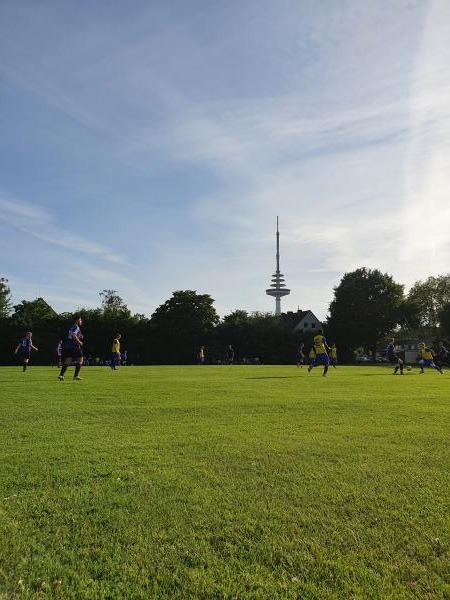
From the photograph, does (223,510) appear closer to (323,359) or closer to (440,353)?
(323,359)

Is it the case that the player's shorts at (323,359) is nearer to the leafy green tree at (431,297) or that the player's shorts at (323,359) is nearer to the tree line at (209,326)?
the tree line at (209,326)

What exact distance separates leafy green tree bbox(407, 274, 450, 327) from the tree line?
1405 centimetres

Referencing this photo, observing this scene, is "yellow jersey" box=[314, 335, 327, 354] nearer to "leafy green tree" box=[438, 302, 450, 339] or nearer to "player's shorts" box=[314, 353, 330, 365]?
"player's shorts" box=[314, 353, 330, 365]

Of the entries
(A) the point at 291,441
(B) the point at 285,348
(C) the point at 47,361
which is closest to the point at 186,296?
(B) the point at 285,348

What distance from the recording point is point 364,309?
77375mm

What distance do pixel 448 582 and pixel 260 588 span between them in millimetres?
1214

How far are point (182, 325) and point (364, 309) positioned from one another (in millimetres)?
28318

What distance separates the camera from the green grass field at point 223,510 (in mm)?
3344

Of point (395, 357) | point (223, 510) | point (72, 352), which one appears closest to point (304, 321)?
point (395, 357)

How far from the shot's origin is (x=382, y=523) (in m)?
4.18

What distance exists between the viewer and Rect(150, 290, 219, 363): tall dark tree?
63969 mm

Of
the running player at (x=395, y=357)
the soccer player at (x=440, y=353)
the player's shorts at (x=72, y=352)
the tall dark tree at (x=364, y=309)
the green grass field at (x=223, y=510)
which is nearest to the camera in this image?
the green grass field at (x=223, y=510)

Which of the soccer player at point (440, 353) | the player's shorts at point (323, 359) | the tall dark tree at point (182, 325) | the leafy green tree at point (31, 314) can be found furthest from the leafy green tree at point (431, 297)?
the player's shorts at point (323, 359)

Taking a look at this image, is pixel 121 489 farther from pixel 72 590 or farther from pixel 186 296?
pixel 186 296
